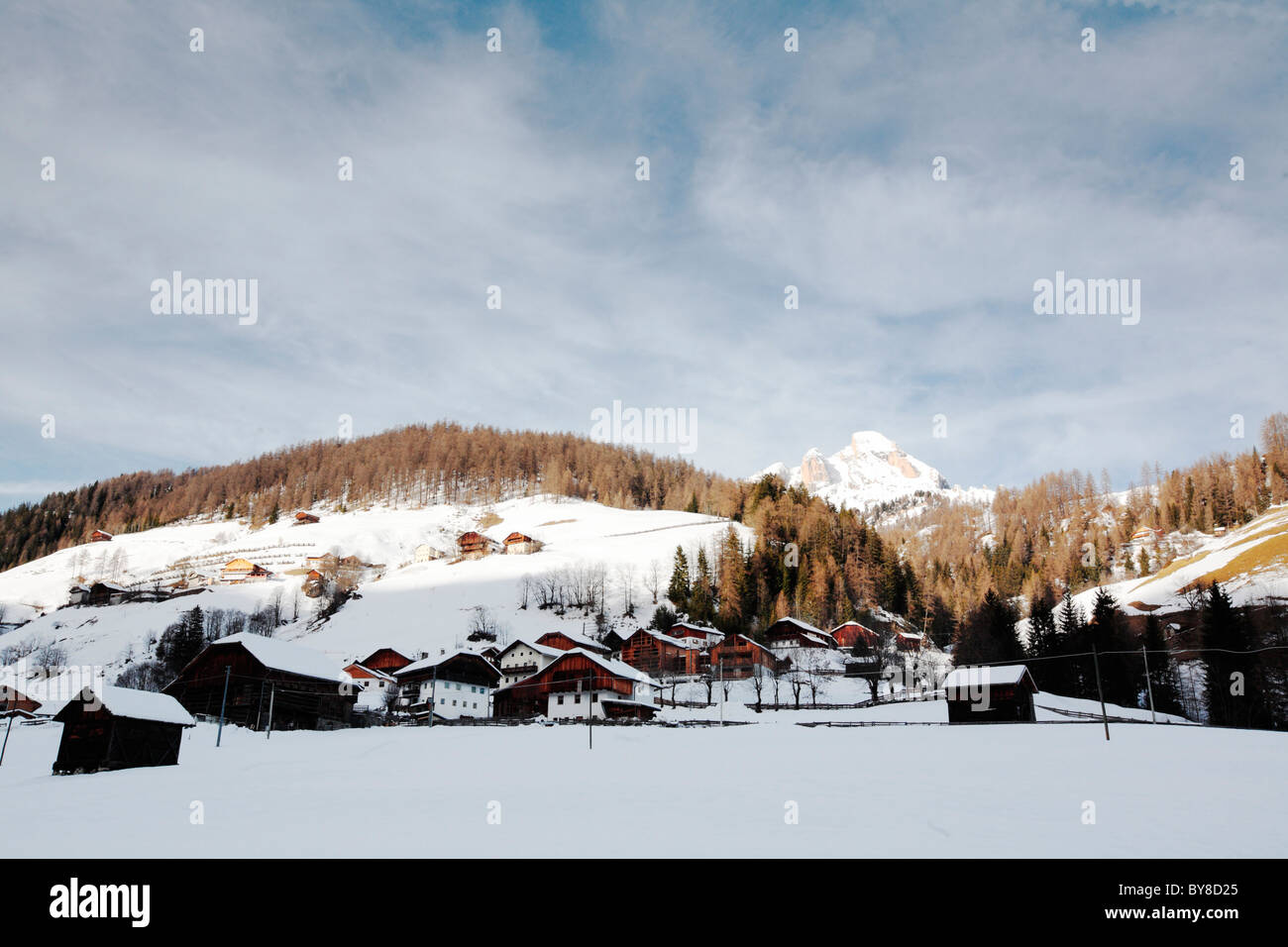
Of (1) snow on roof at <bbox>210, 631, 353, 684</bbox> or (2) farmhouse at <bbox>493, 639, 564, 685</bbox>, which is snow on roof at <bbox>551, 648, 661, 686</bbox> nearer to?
(2) farmhouse at <bbox>493, 639, 564, 685</bbox>

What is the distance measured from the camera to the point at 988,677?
146 ft

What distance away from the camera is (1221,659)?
51781 mm

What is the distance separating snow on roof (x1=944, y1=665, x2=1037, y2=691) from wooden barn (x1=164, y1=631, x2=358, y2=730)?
41867 mm

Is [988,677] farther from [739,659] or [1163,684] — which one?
[739,659]

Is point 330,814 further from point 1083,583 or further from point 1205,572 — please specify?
point 1083,583

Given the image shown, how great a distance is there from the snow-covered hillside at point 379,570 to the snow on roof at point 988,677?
5563cm

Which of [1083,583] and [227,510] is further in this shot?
[227,510]

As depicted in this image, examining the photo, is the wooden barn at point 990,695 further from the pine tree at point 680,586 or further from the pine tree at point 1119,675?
the pine tree at point 680,586

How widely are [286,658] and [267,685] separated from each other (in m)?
2.06

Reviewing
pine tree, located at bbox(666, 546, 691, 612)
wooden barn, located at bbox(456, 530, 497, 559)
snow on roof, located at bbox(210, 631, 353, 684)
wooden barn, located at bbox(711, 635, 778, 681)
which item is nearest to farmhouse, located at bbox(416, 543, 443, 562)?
wooden barn, located at bbox(456, 530, 497, 559)

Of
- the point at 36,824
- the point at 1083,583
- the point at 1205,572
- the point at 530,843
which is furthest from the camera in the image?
the point at 1083,583

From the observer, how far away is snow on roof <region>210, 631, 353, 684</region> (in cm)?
4740
